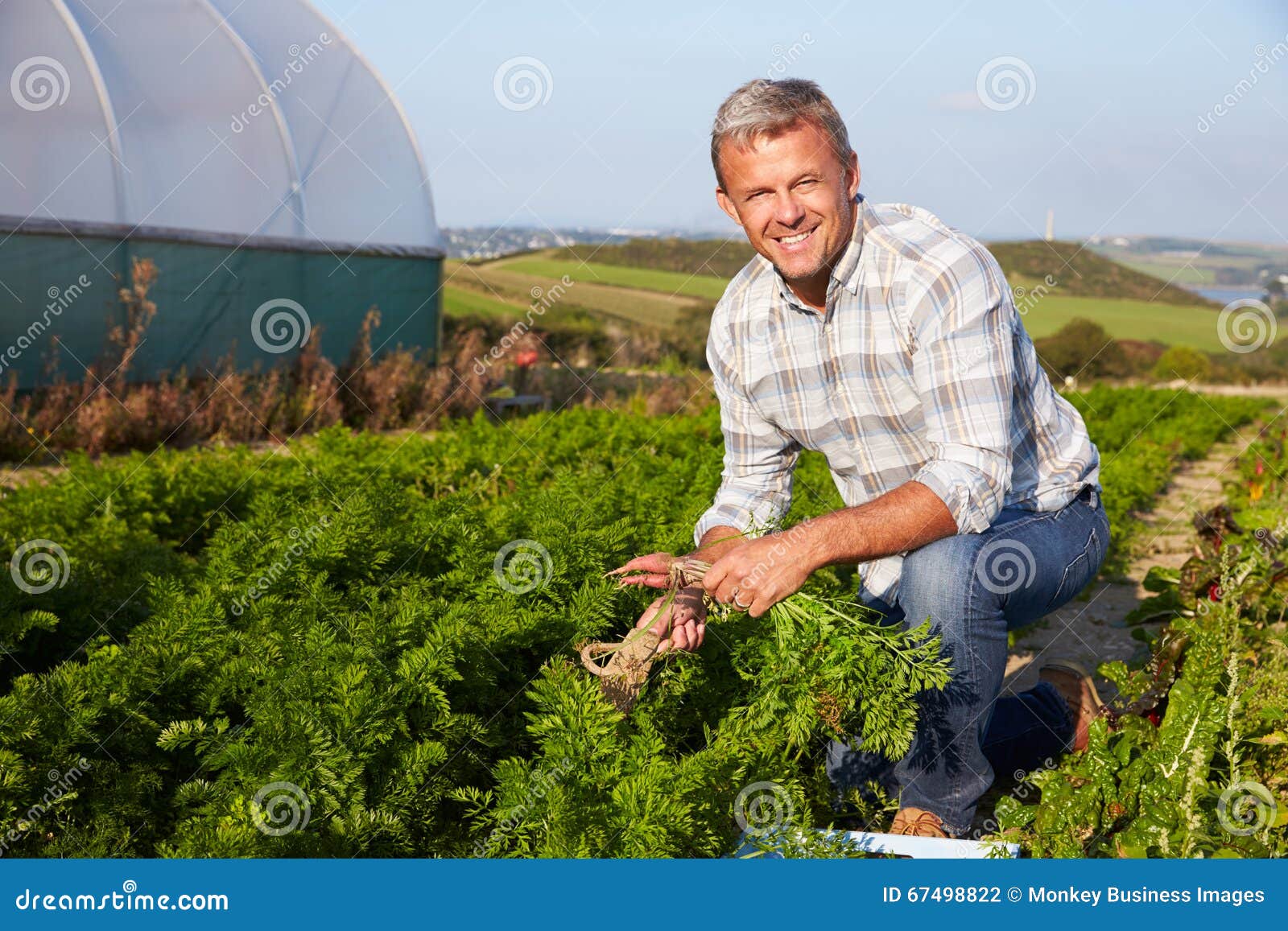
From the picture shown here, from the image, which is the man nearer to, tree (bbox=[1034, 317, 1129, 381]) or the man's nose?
the man's nose

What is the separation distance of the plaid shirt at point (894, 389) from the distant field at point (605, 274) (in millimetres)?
15201

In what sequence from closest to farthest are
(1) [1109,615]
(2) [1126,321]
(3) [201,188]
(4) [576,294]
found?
1. (1) [1109,615]
2. (3) [201,188]
3. (4) [576,294]
4. (2) [1126,321]

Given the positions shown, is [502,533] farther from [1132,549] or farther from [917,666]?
[1132,549]

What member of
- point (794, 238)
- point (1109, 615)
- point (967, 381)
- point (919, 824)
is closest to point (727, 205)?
point (794, 238)

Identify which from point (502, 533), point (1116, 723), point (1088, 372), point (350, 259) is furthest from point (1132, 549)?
point (1088, 372)

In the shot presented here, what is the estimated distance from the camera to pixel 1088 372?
20500 mm

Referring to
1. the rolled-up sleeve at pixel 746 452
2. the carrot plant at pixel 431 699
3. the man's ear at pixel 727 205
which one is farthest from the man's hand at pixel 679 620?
the man's ear at pixel 727 205

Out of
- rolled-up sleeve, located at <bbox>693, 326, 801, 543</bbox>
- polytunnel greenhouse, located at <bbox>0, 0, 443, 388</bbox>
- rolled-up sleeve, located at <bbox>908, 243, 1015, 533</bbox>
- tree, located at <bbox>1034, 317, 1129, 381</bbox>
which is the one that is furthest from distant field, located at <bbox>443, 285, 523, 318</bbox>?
rolled-up sleeve, located at <bbox>908, 243, 1015, 533</bbox>

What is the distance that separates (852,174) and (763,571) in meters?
1.06

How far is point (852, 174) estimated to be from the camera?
2855mm

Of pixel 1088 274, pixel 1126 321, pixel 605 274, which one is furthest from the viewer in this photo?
pixel 1088 274

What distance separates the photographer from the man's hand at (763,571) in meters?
2.43

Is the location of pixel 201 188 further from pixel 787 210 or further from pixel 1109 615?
pixel 787 210

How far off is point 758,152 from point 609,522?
1.48 meters
